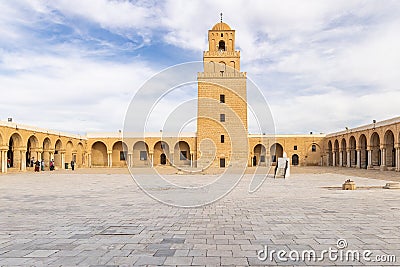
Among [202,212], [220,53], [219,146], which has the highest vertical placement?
[220,53]

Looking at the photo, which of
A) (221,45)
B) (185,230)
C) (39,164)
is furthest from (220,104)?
(185,230)

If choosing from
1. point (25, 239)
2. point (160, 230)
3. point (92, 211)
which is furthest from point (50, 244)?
point (92, 211)

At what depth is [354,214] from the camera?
6.50 m

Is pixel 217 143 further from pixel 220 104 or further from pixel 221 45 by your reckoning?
pixel 221 45

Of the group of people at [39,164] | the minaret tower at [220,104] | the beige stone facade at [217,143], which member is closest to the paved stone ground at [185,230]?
the group of people at [39,164]

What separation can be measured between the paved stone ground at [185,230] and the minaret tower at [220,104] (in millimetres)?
20214

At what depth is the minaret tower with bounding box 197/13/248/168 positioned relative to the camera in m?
28.6

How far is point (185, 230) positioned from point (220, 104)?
24.4 metres

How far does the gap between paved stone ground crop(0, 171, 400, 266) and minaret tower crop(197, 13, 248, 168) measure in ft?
66.3

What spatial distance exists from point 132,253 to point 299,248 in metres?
2.02

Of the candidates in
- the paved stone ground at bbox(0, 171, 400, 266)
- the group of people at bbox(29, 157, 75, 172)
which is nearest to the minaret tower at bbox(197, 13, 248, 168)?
the group of people at bbox(29, 157, 75, 172)

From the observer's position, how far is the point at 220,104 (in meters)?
29.2

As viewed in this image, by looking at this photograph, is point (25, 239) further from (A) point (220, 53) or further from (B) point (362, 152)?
(B) point (362, 152)

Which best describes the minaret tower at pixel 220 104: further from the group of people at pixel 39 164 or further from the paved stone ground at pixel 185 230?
the paved stone ground at pixel 185 230
